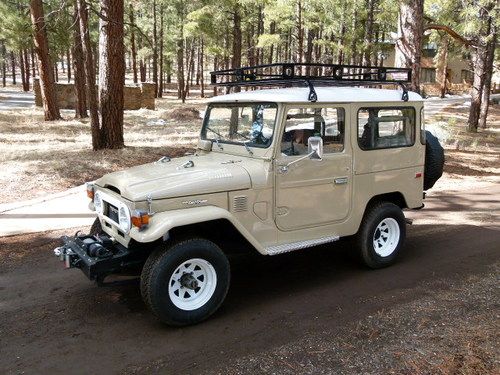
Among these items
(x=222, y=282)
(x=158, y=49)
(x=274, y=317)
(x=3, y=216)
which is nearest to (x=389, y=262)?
(x=274, y=317)

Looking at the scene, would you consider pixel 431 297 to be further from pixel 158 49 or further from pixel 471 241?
pixel 158 49

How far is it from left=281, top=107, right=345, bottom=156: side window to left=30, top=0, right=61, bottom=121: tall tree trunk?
17841 millimetres

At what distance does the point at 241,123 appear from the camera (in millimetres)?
5191

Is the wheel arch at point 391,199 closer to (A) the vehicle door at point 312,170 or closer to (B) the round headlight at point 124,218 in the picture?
(A) the vehicle door at point 312,170

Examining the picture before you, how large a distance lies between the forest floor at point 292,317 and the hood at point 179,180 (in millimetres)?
1259

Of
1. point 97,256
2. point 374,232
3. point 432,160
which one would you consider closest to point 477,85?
point 432,160

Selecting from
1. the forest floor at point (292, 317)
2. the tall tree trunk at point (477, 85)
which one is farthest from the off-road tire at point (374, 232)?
the tall tree trunk at point (477, 85)

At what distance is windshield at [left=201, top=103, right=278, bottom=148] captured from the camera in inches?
192

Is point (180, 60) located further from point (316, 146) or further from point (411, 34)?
point (316, 146)

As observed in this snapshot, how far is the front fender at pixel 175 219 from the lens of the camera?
3967mm

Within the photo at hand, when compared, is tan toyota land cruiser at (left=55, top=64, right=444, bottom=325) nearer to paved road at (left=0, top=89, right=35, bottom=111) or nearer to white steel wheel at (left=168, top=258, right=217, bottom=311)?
white steel wheel at (left=168, top=258, right=217, bottom=311)

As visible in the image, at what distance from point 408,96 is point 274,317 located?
325 cm

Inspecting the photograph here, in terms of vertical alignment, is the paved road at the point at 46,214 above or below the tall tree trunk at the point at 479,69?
below

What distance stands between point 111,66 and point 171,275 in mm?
9492
